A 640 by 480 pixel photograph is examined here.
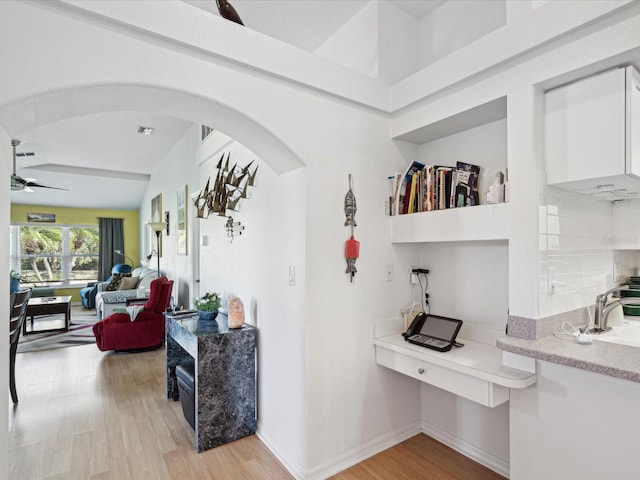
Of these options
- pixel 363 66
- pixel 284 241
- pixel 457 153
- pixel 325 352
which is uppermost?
pixel 363 66

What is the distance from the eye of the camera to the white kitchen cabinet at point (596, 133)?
1.51m

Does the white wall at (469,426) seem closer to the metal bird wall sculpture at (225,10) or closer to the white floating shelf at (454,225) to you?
the white floating shelf at (454,225)

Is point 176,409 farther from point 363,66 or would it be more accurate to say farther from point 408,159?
point 363,66

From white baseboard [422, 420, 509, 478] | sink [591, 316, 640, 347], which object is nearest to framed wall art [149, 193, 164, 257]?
white baseboard [422, 420, 509, 478]

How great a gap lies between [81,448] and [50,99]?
2273mm

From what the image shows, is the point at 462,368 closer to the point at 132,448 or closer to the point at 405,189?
the point at 405,189

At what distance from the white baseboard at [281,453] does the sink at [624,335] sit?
175 centimetres

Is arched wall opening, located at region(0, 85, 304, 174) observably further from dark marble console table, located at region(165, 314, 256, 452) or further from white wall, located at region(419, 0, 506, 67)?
white wall, located at region(419, 0, 506, 67)

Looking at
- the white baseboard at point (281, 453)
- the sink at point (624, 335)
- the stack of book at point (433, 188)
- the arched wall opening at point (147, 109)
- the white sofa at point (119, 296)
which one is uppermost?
the arched wall opening at point (147, 109)

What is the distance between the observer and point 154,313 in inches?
184

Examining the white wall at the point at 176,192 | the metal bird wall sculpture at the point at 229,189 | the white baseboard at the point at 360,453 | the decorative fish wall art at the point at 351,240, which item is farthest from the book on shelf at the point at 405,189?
the white wall at the point at 176,192

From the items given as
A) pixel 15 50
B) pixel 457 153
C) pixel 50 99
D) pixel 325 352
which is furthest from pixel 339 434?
pixel 15 50

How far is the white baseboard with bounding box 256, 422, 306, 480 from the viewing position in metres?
2.11

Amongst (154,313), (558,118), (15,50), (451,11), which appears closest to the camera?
(15,50)
